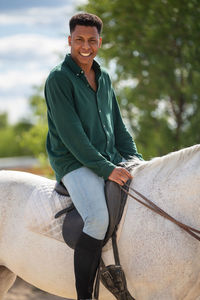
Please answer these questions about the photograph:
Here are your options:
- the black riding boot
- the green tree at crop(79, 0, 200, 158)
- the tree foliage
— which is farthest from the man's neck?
the tree foliage

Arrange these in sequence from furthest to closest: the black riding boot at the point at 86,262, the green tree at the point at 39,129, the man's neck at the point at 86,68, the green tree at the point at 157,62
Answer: the green tree at the point at 39,129
the green tree at the point at 157,62
the man's neck at the point at 86,68
the black riding boot at the point at 86,262

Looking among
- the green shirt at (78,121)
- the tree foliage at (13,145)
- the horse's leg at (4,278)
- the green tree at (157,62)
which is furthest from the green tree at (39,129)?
the tree foliage at (13,145)

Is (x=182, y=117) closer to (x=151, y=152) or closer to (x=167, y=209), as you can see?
(x=151, y=152)

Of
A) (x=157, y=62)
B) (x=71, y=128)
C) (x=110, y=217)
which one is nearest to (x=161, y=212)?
(x=110, y=217)

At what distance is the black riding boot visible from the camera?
265cm

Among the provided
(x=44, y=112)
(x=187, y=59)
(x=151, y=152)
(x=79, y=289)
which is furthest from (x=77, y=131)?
(x=44, y=112)

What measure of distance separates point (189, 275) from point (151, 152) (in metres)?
4.59

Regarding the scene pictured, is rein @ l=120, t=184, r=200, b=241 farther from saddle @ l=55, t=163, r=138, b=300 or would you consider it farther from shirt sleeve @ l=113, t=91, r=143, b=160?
shirt sleeve @ l=113, t=91, r=143, b=160

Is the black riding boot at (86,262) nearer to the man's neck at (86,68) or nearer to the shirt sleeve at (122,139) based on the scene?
the shirt sleeve at (122,139)

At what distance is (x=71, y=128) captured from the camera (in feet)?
8.79

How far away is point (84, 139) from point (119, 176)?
36 centimetres

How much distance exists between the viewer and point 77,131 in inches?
105

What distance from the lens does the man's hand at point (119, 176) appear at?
2.70m

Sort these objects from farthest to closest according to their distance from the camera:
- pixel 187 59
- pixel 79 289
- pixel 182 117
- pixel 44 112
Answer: pixel 44 112
pixel 182 117
pixel 187 59
pixel 79 289
